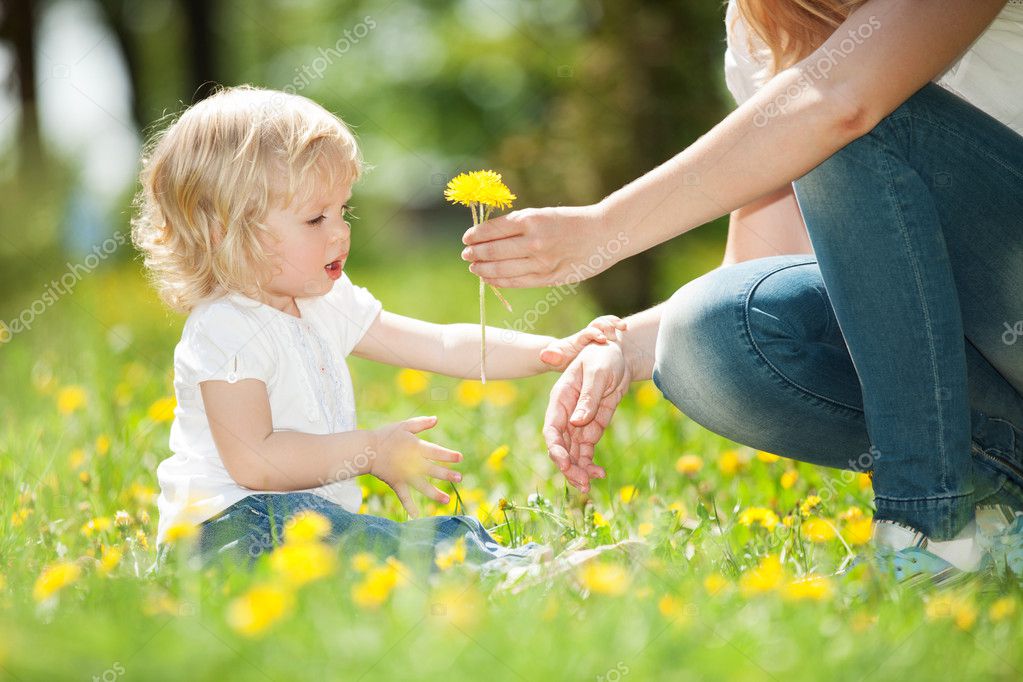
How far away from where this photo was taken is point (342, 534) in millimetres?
1910

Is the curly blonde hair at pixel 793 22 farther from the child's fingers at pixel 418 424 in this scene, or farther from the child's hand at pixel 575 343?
the child's fingers at pixel 418 424

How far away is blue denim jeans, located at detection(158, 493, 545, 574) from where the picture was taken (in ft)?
5.99

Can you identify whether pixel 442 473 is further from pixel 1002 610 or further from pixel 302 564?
pixel 1002 610

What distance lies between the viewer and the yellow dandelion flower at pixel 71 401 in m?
3.12

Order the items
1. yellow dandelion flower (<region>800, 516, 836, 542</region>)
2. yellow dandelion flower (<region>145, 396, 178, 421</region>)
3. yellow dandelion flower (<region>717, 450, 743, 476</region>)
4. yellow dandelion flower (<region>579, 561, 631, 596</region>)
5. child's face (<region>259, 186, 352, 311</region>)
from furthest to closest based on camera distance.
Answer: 1. yellow dandelion flower (<region>145, 396, 178, 421</region>)
2. yellow dandelion flower (<region>717, 450, 743, 476</region>)
3. child's face (<region>259, 186, 352, 311</region>)
4. yellow dandelion flower (<region>800, 516, 836, 542</region>)
5. yellow dandelion flower (<region>579, 561, 631, 596</region>)

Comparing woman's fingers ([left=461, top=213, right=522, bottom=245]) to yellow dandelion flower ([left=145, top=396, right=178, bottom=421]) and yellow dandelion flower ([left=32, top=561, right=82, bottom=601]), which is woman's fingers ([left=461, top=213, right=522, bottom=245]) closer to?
yellow dandelion flower ([left=32, top=561, right=82, bottom=601])

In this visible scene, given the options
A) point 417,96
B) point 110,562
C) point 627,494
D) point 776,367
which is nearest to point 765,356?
point 776,367

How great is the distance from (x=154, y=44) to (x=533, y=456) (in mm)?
16450

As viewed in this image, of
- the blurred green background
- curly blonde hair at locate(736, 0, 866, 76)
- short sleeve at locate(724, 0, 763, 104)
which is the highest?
curly blonde hair at locate(736, 0, 866, 76)

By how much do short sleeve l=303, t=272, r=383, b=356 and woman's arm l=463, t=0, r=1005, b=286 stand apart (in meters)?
0.52

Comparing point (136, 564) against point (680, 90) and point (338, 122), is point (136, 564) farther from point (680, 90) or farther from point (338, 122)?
point (680, 90)

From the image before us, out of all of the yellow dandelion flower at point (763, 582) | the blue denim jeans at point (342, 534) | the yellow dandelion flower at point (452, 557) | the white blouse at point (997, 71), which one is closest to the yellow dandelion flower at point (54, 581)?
the blue denim jeans at point (342, 534)

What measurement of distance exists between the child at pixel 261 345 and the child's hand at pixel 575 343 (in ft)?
1.28

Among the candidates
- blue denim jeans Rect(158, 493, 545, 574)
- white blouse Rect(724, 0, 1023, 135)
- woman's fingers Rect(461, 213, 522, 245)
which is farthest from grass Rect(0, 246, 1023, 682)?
white blouse Rect(724, 0, 1023, 135)
